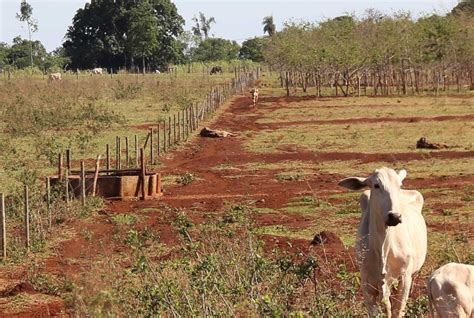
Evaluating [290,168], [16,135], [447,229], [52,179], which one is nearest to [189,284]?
[447,229]

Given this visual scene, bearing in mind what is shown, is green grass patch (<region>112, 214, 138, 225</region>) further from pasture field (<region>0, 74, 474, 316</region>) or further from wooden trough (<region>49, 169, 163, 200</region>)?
wooden trough (<region>49, 169, 163, 200</region>)

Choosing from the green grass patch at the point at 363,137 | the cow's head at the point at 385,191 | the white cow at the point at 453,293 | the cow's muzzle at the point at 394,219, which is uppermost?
the cow's head at the point at 385,191

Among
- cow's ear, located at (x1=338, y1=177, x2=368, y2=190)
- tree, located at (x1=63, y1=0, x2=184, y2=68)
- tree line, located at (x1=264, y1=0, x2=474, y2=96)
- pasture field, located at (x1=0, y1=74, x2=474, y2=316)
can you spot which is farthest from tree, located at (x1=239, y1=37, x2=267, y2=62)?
cow's ear, located at (x1=338, y1=177, x2=368, y2=190)

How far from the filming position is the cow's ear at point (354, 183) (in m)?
9.03

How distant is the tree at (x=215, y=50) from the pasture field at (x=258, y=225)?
3124 inches

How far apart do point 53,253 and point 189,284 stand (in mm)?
6436

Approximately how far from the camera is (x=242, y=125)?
3728 centimetres

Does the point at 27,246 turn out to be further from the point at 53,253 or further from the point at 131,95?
the point at 131,95

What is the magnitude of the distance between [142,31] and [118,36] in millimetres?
3362

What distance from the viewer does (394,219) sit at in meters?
8.16

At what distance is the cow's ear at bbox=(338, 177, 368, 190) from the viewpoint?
9.03 meters

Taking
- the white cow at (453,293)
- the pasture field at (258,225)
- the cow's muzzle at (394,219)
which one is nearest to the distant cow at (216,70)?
the pasture field at (258,225)

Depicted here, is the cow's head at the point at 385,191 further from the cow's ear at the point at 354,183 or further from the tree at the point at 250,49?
the tree at the point at 250,49

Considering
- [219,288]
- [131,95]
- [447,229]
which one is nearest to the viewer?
[219,288]
